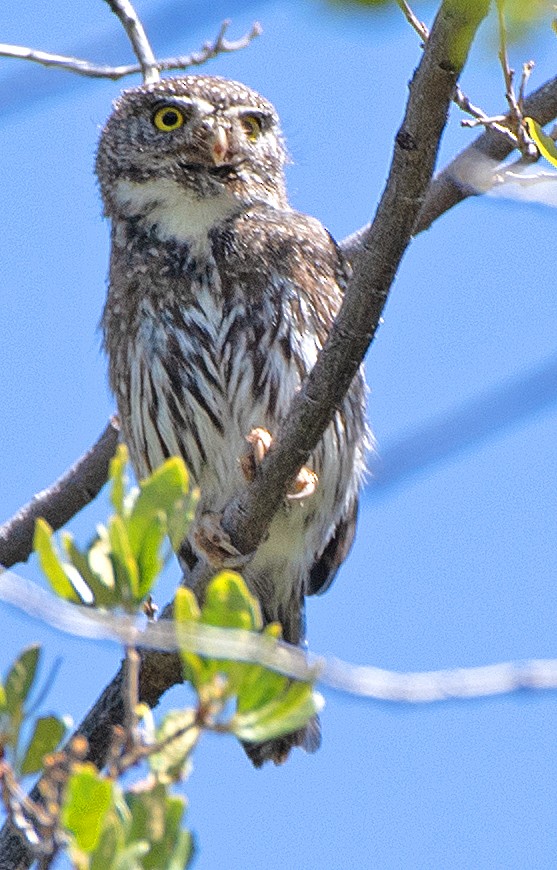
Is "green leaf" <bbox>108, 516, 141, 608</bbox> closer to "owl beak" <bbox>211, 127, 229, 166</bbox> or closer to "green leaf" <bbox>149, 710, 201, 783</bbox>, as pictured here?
"green leaf" <bbox>149, 710, 201, 783</bbox>

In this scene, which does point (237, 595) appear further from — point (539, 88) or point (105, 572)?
point (539, 88)

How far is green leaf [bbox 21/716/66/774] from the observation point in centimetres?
231

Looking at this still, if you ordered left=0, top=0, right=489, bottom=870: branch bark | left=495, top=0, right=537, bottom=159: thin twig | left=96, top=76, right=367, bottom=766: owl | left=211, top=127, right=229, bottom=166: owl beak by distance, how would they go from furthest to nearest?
left=211, top=127, right=229, bottom=166: owl beak, left=96, top=76, right=367, bottom=766: owl, left=495, top=0, right=537, bottom=159: thin twig, left=0, top=0, right=489, bottom=870: branch bark

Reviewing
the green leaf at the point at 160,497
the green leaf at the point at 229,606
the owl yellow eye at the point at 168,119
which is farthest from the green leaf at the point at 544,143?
the owl yellow eye at the point at 168,119

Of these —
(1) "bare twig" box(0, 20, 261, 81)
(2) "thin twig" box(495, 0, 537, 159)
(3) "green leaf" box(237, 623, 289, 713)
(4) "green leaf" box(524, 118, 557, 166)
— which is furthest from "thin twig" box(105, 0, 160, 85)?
(3) "green leaf" box(237, 623, 289, 713)

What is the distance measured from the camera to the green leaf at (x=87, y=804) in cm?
187

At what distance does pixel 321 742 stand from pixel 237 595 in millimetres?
2861

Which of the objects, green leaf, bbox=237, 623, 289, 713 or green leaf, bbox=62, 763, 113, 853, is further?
green leaf, bbox=237, 623, 289, 713

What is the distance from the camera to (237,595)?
6.68ft

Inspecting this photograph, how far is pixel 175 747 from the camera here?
6.68ft

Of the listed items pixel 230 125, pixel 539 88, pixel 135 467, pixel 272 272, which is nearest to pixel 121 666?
pixel 135 467

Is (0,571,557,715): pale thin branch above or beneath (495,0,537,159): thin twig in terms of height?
beneath

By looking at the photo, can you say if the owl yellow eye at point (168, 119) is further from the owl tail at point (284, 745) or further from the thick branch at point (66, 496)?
the owl tail at point (284, 745)

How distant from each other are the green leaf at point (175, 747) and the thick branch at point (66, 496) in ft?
9.89
